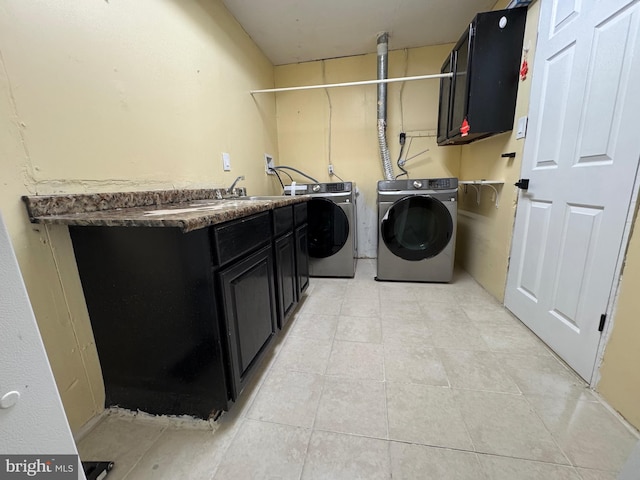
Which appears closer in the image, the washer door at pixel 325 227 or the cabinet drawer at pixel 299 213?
the cabinet drawer at pixel 299 213

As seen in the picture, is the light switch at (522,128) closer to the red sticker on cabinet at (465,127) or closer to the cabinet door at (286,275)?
the red sticker on cabinet at (465,127)

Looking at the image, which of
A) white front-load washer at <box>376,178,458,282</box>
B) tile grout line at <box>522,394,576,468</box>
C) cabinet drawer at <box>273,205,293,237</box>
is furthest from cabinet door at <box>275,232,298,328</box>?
tile grout line at <box>522,394,576,468</box>

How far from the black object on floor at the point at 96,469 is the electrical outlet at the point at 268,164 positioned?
2341mm

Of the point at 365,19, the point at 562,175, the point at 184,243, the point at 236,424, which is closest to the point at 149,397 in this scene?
the point at 236,424

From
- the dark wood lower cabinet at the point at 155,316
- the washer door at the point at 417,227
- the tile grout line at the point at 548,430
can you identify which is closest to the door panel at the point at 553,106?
the washer door at the point at 417,227

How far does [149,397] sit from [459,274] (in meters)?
2.54

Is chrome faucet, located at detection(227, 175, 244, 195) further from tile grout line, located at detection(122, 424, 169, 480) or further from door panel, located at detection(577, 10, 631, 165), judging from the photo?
door panel, located at detection(577, 10, 631, 165)

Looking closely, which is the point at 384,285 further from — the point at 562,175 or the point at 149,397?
the point at 149,397

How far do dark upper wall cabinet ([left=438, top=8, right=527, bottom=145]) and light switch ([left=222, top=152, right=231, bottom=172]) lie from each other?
1702 mm

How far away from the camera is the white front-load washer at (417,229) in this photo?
215 centimetres

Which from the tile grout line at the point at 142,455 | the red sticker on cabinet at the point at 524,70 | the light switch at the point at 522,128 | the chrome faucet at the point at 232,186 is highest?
the red sticker on cabinet at the point at 524,70

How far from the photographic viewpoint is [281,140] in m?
3.04

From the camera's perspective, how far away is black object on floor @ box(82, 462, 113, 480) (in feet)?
2.66

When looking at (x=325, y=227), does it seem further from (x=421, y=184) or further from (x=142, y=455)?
(x=142, y=455)
